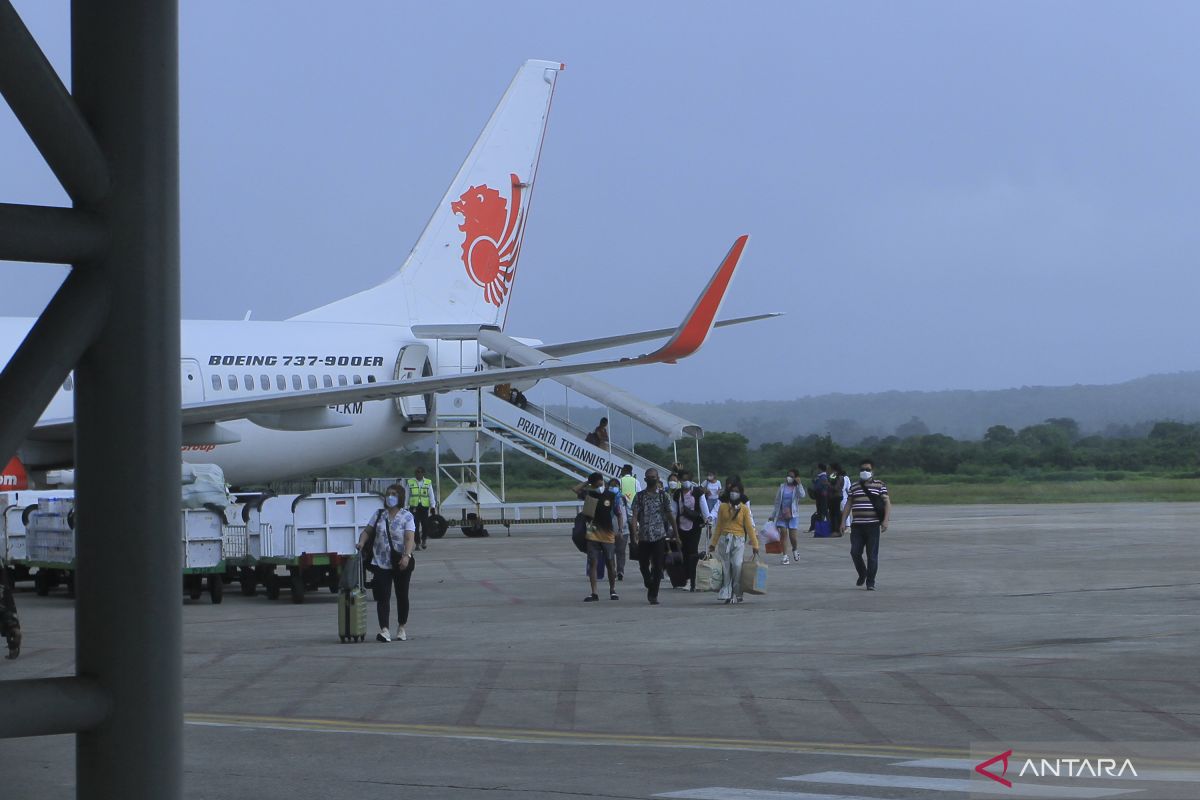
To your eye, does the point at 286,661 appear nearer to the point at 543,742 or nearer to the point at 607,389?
the point at 543,742

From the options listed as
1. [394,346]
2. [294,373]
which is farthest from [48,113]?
[394,346]

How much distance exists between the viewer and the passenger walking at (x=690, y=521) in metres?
22.2

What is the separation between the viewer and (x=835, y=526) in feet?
121

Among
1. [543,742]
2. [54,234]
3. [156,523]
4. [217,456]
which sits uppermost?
[217,456]

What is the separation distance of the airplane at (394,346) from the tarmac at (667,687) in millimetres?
3002

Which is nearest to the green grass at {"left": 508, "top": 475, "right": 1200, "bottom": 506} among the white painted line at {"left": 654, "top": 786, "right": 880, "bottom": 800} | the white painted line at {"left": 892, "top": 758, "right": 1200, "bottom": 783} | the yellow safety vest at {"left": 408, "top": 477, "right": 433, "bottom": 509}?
the yellow safety vest at {"left": 408, "top": 477, "right": 433, "bottom": 509}

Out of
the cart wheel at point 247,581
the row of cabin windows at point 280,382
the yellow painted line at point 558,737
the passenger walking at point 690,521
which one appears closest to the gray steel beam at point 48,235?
the yellow painted line at point 558,737

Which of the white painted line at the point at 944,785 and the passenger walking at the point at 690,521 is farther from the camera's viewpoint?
the passenger walking at the point at 690,521

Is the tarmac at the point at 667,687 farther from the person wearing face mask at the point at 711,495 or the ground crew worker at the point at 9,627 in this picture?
the person wearing face mask at the point at 711,495

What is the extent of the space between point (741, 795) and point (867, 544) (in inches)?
532

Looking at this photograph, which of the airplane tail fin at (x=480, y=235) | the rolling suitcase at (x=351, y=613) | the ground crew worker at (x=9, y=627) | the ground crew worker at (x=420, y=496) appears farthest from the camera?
the airplane tail fin at (x=480, y=235)

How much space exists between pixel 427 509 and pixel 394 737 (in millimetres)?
22923

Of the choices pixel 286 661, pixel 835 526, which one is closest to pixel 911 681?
pixel 286 661

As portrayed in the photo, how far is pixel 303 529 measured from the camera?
20.8 metres
